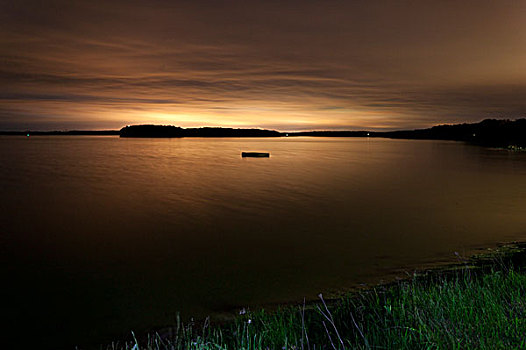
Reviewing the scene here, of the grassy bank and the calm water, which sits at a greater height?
the grassy bank

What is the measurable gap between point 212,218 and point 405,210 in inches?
484

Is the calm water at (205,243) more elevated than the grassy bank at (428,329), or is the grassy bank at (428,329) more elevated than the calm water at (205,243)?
the grassy bank at (428,329)

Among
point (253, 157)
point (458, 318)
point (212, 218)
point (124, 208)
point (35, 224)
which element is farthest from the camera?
point (253, 157)

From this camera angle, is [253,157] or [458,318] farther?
[253,157]

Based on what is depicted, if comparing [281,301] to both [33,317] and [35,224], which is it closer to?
[33,317]

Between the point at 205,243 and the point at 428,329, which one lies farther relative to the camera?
the point at 205,243

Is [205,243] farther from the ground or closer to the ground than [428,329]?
closer to the ground

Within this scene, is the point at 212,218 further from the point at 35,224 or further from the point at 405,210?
the point at 405,210

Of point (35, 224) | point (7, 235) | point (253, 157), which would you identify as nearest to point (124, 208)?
point (35, 224)

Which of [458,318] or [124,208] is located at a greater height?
[458,318]

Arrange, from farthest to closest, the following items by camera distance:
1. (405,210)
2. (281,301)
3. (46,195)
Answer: (46,195)
(405,210)
(281,301)

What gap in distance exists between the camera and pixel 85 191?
3497cm

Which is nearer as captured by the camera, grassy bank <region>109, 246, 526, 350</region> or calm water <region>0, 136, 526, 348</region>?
grassy bank <region>109, 246, 526, 350</region>

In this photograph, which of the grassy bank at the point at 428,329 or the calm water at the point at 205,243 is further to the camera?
the calm water at the point at 205,243
